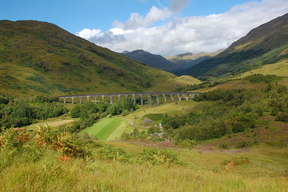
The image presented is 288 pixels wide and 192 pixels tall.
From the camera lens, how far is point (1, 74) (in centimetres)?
19712

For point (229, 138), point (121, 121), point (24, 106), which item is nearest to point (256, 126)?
point (229, 138)

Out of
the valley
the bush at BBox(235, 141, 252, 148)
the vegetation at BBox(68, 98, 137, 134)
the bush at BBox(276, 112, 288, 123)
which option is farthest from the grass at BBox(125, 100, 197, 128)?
the bush at BBox(235, 141, 252, 148)

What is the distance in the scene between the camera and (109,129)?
3730 inches

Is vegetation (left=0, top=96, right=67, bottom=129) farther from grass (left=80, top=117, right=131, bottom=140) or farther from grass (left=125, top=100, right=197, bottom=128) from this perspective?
grass (left=125, top=100, right=197, bottom=128)

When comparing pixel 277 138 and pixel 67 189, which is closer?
pixel 67 189

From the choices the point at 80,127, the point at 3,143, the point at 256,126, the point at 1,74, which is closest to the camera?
the point at 3,143

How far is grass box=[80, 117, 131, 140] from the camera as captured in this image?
85875 millimetres

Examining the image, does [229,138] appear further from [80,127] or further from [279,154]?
[80,127]

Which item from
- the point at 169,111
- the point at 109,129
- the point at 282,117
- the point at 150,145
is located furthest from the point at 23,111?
the point at 282,117

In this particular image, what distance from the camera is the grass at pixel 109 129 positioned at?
85875 mm

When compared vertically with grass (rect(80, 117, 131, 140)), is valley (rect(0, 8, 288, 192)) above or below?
above

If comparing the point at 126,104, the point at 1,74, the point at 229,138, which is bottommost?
the point at 229,138

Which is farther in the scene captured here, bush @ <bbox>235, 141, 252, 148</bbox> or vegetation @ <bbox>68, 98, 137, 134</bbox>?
vegetation @ <bbox>68, 98, 137, 134</bbox>

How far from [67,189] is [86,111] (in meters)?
132
